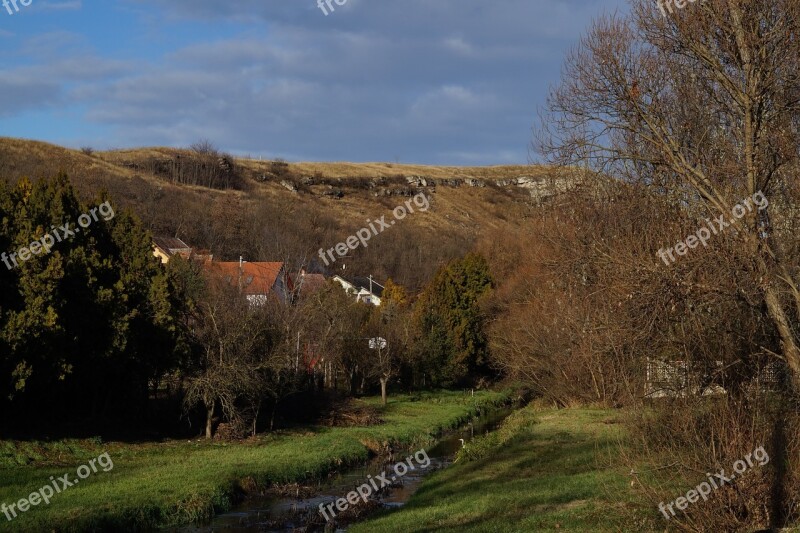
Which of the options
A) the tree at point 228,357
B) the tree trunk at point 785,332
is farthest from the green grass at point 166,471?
the tree trunk at point 785,332

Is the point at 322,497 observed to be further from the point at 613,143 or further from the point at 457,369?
the point at 457,369

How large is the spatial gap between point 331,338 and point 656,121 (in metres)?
27.9

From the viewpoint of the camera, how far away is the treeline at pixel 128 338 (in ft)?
76.7

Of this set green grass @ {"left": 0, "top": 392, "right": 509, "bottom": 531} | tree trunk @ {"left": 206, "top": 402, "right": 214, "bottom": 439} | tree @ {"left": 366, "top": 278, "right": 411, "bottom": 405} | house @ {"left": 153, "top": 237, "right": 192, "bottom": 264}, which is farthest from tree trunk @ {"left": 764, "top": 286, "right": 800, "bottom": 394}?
house @ {"left": 153, "top": 237, "right": 192, "bottom": 264}

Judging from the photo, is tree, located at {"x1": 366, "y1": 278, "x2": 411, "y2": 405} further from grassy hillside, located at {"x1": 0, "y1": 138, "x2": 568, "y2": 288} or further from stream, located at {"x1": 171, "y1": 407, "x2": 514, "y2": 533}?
stream, located at {"x1": 171, "y1": 407, "x2": 514, "y2": 533}

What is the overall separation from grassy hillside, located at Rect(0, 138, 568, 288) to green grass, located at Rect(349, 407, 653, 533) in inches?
1116

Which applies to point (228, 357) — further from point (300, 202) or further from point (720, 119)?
point (300, 202)

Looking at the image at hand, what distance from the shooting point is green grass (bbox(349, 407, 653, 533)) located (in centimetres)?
1355

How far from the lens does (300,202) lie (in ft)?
445

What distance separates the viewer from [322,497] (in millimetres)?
21719

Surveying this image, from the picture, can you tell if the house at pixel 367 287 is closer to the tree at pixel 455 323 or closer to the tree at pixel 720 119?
the tree at pixel 455 323

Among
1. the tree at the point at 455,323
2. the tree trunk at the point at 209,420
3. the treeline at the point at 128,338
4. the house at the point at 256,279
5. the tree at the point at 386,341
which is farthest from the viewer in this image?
the tree at the point at 455,323

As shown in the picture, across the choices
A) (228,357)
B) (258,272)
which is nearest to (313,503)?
(228,357)

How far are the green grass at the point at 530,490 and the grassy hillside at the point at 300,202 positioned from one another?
28.3m
